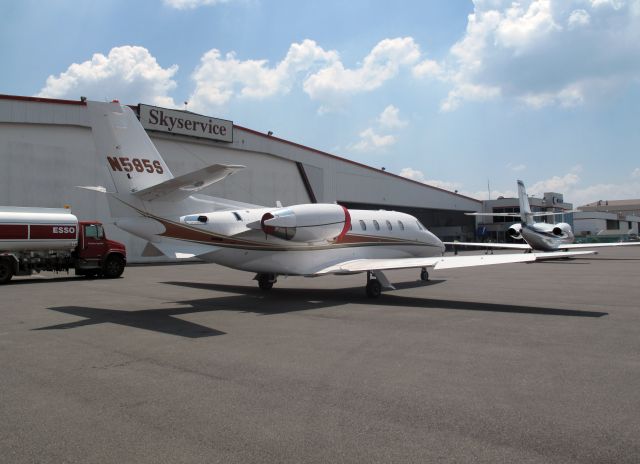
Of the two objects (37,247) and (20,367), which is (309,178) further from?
(20,367)

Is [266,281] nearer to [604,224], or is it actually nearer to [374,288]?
[374,288]

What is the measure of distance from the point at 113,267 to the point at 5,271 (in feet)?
14.6

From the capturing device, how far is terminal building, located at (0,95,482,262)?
29.0 metres

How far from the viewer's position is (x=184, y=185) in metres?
11.6

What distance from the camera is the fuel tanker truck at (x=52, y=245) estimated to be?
2027 centimetres

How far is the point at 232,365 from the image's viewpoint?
679 centimetres

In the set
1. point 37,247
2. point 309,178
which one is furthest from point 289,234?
point 309,178

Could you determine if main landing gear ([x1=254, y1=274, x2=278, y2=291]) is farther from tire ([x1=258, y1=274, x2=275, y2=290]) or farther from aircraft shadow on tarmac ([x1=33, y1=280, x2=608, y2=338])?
aircraft shadow on tarmac ([x1=33, y1=280, x2=608, y2=338])

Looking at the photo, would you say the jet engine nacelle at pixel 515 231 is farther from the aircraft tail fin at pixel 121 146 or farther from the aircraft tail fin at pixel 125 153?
the aircraft tail fin at pixel 121 146

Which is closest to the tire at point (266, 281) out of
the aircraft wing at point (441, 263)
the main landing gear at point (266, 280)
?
the main landing gear at point (266, 280)

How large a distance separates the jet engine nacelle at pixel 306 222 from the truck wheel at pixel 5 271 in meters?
13.1

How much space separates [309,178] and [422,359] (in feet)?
123

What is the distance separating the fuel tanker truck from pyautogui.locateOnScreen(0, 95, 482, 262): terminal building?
541cm

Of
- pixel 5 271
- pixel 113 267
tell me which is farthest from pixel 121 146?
pixel 113 267
